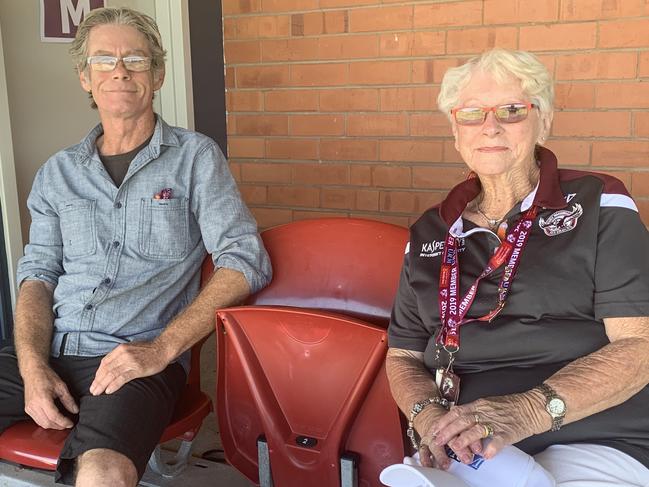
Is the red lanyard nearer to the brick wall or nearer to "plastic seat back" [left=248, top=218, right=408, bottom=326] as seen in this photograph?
"plastic seat back" [left=248, top=218, right=408, bottom=326]

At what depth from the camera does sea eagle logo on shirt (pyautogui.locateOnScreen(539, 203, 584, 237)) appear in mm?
1635

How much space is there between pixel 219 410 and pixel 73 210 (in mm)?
798

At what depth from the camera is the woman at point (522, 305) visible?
150cm

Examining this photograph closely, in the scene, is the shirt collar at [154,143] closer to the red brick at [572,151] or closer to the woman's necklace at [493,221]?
the woman's necklace at [493,221]

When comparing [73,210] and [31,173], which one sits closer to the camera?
[73,210]

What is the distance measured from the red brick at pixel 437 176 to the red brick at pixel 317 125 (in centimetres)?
46

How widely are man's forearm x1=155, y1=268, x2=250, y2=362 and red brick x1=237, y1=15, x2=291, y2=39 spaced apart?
189cm

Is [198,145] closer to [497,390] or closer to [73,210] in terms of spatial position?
[73,210]

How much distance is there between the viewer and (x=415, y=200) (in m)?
3.41

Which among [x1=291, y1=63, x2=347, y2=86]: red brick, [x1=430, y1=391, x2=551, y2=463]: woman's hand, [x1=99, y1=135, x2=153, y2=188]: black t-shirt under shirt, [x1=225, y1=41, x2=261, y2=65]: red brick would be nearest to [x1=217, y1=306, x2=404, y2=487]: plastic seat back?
[x1=430, y1=391, x2=551, y2=463]: woman's hand

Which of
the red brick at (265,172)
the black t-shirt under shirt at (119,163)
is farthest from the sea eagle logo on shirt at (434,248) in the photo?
the red brick at (265,172)

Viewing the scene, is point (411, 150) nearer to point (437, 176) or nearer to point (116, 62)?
point (437, 176)

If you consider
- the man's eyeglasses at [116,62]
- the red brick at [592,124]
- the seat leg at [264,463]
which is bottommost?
the seat leg at [264,463]

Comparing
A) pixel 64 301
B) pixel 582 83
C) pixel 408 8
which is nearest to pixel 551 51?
pixel 582 83
